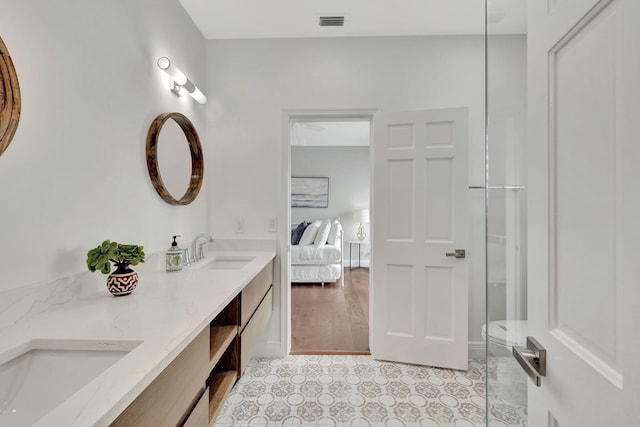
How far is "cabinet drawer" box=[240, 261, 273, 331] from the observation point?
5.11ft

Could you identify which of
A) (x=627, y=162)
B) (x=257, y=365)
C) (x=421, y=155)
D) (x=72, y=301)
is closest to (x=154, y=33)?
(x=72, y=301)

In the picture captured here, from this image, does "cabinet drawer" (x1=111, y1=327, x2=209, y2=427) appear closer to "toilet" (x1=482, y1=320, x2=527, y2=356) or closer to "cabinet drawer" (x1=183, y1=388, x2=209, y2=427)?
"cabinet drawer" (x1=183, y1=388, x2=209, y2=427)

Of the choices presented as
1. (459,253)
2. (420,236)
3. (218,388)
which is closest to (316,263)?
(420,236)

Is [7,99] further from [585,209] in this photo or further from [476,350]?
[476,350]

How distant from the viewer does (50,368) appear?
0.82 meters

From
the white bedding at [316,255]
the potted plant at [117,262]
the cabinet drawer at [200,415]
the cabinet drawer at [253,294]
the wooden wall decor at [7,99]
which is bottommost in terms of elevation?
the cabinet drawer at [200,415]

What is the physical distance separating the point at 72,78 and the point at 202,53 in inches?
55.6

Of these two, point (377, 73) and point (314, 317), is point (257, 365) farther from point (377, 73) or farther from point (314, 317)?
point (377, 73)

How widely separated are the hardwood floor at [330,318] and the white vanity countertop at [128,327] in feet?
4.66

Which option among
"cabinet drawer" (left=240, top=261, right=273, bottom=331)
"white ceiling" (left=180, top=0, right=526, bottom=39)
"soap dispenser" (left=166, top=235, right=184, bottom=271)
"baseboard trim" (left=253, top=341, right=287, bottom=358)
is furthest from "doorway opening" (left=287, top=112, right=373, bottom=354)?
"soap dispenser" (left=166, top=235, right=184, bottom=271)

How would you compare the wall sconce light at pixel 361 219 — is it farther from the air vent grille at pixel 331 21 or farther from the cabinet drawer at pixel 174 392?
the cabinet drawer at pixel 174 392

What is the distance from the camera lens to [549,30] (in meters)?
0.63

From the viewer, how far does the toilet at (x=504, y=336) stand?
0.93 m

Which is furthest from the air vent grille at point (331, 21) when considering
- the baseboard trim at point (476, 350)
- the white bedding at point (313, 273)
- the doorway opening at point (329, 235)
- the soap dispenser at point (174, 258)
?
the white bedding at point (313, 273)
